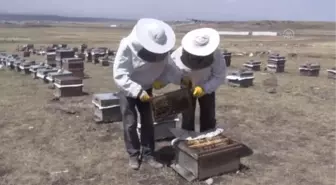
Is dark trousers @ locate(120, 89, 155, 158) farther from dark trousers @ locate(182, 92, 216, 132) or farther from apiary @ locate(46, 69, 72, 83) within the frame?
apiary @ locate(46, 69, 72, 83)

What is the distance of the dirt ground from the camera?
5.33 m

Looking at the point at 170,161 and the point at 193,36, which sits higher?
the point at 193,36

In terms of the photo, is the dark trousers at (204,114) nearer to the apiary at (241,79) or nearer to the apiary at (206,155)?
the apiary at (206,155)

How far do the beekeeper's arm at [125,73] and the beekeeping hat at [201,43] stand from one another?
75cm

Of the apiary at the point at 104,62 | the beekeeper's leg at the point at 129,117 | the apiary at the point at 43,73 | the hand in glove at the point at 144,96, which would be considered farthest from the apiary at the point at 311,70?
the hand in glove at the point at 144,96

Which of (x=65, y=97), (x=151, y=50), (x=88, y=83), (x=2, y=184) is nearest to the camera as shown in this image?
(x=151, y=50)

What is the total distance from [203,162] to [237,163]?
60cm

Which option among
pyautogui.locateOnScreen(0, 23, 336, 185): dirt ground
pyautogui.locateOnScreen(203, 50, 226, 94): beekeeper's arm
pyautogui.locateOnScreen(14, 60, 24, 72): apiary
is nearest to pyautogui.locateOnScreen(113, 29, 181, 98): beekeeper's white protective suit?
pyautogui.locateOnScreen(203, 50, 226, 94): beekeeper's arm

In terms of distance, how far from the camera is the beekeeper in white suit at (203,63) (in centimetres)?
509

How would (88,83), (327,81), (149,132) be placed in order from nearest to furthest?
1. (149,132)
2. (88,83)
3. (327,81)

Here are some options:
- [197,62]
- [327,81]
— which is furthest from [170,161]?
[327,81]

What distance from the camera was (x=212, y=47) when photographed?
16.6ft

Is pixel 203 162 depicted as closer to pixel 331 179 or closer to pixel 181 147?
pixel 181 147

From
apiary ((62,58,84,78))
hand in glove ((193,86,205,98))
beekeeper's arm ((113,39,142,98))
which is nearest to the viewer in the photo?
beekeeper's arm ((113,39,142,98))
